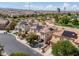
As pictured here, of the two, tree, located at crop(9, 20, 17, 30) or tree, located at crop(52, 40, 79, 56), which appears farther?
tree, located at crop(9, 20, 17, 30)

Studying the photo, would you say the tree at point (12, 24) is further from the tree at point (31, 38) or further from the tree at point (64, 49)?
the tree at point (64, 49)

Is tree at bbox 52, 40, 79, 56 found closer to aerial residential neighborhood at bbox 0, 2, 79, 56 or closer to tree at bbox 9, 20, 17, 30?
aerial residential neighborhood at bbox 0, 2, 79, 56

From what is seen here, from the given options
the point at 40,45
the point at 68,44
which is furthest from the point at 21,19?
the point at 68,44

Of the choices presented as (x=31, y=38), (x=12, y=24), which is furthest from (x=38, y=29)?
(x=12, y=24)

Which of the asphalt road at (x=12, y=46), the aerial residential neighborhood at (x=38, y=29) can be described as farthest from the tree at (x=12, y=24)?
the asphalt road at (x=12, y=46)

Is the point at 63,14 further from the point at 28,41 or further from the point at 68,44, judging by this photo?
the point at 28,41

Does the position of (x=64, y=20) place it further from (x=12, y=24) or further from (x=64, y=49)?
(x=12, y=24)

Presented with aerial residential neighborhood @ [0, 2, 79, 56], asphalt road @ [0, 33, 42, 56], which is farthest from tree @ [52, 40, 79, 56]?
asphalt road @ [0, 33, 42, 56]
